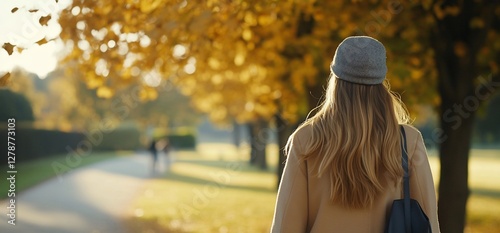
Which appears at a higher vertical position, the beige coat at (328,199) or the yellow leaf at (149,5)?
the yellow leaf at (149,5)

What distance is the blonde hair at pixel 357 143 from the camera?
309cm

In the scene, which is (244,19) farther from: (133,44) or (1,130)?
(1,130)

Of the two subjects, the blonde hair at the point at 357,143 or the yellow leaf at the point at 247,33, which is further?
the yellow leaf at the point at 247,33

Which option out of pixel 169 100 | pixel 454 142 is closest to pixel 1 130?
pixel 454 142

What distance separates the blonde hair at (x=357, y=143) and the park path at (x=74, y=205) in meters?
9.93

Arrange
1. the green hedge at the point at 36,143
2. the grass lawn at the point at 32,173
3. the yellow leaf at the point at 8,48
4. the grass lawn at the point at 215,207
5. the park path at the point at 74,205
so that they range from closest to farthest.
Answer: the yellow leaf at the point at 8,48 < the park path at the point at 74,205 < the grass lawn at the point at 215,207 < the grass lawn at the point at 32,173 < the green hedge at the point at 36,143

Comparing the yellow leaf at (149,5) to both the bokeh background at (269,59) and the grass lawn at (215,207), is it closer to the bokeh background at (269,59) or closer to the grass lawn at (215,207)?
the bokeh background at (269,59)

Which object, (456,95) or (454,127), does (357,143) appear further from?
(454,127)

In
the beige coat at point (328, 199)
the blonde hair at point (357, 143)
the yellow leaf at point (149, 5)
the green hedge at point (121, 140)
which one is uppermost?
the green hedge at point (121, 140)

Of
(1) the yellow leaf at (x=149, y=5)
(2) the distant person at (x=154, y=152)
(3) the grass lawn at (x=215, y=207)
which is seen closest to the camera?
(1) the yellow leaf at (x=149, y=5)

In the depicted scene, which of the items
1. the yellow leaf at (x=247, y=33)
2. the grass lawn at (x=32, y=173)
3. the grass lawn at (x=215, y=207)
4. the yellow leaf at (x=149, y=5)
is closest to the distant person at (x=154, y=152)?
the grass lawn at (x=215, y=207)

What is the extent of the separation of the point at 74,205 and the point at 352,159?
15.3 m

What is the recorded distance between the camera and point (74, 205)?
17.6 m

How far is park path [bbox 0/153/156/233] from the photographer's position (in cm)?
1340
